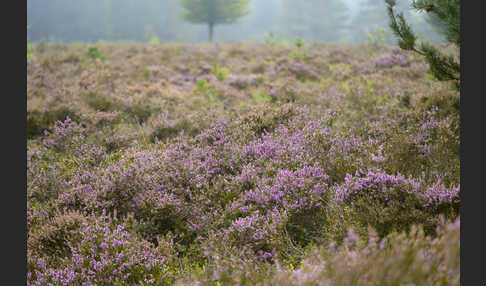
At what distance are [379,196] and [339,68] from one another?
795 cm

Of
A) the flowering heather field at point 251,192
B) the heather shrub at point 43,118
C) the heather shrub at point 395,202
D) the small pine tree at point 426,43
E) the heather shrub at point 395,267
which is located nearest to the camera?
the heather shrub at point 395,267

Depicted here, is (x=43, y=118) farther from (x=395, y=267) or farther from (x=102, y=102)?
(x=395, y=267)

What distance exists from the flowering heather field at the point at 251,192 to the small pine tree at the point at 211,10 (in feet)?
70.1

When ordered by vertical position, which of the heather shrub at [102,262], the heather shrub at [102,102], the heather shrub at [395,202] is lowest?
the heather shrub at [102,262]

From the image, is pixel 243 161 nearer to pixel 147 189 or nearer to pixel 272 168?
pixel 272 168

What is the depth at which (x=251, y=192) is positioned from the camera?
3.38 m

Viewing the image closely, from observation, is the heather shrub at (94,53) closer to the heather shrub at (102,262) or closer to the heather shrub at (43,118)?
the heather shrub at (43,118)

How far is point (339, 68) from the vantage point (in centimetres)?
1013

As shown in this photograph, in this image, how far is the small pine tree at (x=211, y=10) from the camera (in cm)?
2588

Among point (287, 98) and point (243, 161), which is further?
point (287, 98)

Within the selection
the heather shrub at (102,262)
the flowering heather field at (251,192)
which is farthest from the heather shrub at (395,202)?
the heather shrub at (102,262)

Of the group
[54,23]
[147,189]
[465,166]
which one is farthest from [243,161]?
[54,23]

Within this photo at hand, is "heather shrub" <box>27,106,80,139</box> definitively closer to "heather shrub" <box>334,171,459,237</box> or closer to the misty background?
"heather shrub" <box>334,171,459,237</box>

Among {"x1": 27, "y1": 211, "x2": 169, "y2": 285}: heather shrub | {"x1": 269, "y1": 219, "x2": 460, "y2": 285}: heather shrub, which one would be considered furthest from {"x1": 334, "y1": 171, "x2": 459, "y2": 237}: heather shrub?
{"x1": 27, "y1": 211, "x2": 169, "y2": 285}: heather shrub
